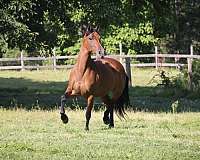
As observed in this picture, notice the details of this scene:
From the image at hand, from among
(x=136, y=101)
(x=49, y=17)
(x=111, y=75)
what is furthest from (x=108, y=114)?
(x=136, y=101)

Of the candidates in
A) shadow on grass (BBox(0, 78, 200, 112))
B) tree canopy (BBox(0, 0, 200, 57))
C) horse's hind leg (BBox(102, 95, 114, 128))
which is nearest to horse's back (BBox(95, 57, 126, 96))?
horse's hind leg (BBox(102, 95, 114, 128))

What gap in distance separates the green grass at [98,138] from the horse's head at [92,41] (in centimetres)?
186

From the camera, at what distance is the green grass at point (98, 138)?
1030cm

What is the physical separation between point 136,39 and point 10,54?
42.7ft

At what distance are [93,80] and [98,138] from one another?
283 centimetres

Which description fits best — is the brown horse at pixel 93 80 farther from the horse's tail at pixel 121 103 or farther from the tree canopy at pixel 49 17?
the tree canopy at pixel 49 17

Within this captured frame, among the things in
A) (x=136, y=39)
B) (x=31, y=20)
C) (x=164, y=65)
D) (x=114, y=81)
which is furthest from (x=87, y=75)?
(x=136, y=39)

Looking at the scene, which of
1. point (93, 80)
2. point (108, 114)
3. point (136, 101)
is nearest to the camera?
point (93, 80)

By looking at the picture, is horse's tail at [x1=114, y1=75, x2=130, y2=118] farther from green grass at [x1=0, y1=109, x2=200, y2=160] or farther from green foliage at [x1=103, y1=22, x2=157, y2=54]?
green foliage at [x1=103, y1=22, x2=157, y2=54]

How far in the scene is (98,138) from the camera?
12.5 meters

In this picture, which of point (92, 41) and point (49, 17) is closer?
point (92, 41)

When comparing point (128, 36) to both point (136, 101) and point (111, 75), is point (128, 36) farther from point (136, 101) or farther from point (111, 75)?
point (111, 75)

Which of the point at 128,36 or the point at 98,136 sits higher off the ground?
the point at 128,36

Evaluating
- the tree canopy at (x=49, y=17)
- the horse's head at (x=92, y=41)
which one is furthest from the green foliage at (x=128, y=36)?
the horse's head at (x=92, y=41)
